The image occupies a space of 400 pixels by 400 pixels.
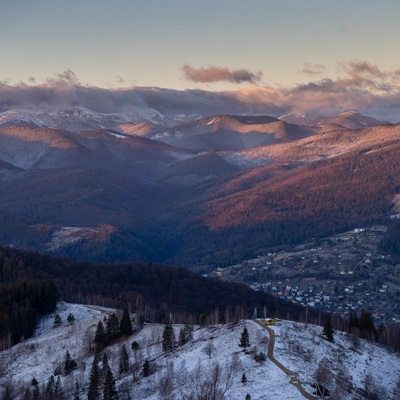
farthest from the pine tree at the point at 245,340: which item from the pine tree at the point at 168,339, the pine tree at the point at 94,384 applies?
the pine tree at the point at 94,384

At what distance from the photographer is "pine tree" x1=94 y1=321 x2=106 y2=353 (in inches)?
4850

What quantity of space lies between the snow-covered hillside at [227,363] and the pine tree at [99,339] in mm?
1650

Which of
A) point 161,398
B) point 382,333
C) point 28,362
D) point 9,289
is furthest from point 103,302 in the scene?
point 161,398

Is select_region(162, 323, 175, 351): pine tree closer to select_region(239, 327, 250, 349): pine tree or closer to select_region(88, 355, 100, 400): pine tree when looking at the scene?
select_region(239, 327, 250, 349): pine tree

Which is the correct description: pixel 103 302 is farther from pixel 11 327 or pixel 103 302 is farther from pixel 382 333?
pixel 382 333

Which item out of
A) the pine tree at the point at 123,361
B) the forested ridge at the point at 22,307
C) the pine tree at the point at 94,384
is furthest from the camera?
the forested ridge at the point at 22,307

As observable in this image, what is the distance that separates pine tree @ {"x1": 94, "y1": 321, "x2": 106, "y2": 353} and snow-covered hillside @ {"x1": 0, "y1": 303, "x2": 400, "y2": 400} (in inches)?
64.9

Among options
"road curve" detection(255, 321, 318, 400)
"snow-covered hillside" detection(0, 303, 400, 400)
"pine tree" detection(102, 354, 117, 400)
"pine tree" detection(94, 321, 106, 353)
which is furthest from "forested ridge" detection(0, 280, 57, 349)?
"road curve" detection(255, 321, 318, 400)

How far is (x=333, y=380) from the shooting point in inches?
3804

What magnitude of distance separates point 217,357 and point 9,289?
67.8 m

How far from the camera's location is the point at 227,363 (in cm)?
10250

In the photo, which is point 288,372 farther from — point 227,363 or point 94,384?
point 94,384

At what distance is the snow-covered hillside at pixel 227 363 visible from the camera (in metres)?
95.9

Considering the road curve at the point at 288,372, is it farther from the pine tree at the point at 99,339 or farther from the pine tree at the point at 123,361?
the pine tree at the point at 99,339
